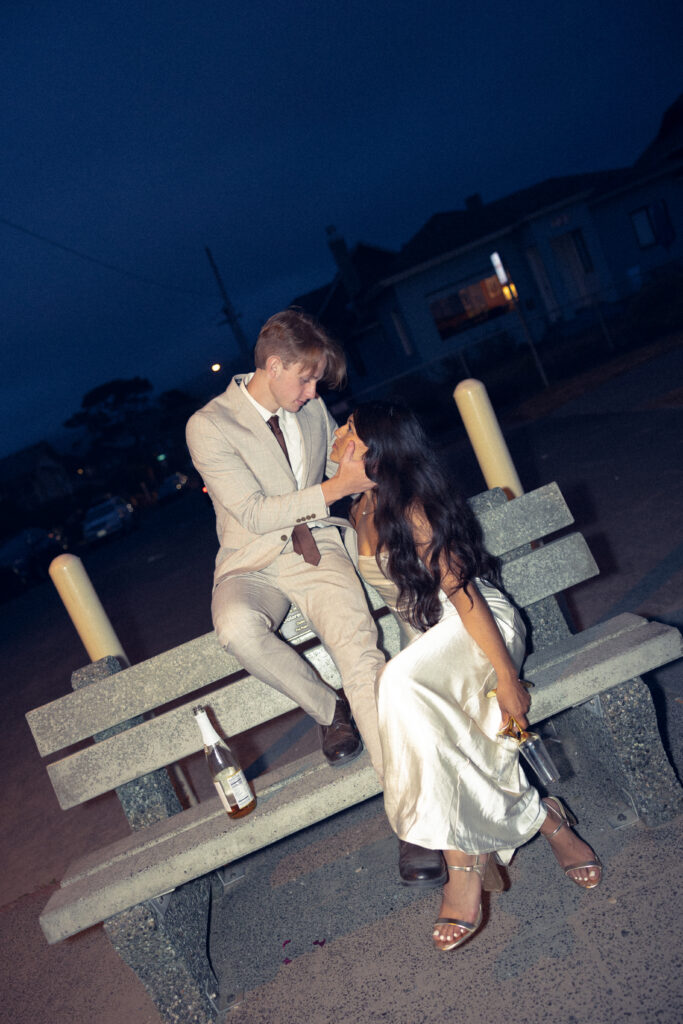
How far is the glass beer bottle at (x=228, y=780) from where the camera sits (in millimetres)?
2988

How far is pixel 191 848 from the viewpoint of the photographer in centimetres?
286

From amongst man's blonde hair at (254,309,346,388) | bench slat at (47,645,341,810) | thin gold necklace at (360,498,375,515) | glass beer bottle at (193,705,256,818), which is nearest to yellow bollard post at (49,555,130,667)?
bench slat at (47,645,341,810)

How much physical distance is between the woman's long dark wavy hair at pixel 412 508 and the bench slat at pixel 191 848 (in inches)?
26.9

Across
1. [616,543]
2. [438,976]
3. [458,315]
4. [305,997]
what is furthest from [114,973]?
[458,315]

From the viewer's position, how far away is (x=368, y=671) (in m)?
3.12

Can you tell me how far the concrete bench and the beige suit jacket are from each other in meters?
0.39

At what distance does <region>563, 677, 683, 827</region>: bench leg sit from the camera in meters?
2.99

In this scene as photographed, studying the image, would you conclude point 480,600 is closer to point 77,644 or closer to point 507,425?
point 77,644

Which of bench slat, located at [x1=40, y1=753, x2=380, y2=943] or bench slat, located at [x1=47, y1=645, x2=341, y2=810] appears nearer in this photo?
bench slat, located at [x1=40, y1=753, x2=380, y2=943]

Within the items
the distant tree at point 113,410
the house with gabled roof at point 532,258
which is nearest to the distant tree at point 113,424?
the distant tree at point 113,410

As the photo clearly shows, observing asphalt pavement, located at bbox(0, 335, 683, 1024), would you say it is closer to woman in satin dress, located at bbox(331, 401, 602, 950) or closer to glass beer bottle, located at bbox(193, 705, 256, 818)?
woman in satin dress, located at bbox(331, 401, 602, 950)

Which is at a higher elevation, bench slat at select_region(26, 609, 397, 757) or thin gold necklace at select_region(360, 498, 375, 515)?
thin gold necklace at select_region(360, 498, 375, 515)

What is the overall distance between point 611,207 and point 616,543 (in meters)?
26.4

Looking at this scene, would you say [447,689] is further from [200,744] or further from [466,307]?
[466,307]
